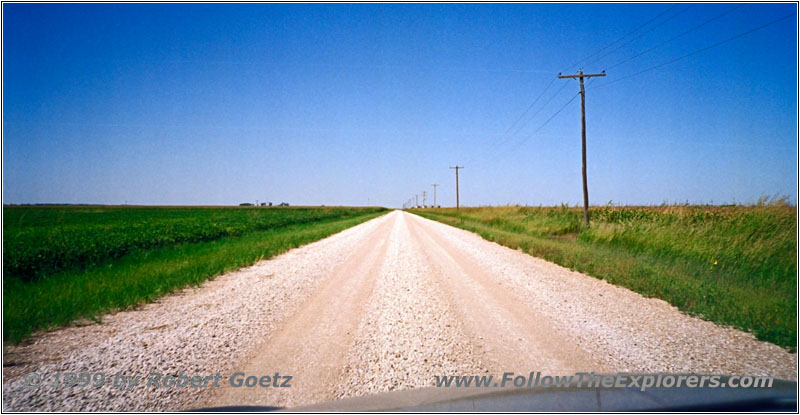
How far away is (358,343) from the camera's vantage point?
14.1 feet

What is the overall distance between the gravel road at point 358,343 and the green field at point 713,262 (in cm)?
62

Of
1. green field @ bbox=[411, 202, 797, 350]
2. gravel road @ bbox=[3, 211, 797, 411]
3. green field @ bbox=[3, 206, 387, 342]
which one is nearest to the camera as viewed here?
gravel road @ bbox=[3, 211, 797, 411]

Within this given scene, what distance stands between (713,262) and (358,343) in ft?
33.2

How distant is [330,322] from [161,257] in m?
9.33

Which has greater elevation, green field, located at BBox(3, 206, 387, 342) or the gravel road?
green field, located at BBox(3, 206, 387, 342)

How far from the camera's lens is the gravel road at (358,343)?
3.25 metres

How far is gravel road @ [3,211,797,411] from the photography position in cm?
325

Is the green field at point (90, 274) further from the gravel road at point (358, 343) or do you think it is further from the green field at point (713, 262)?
the green field at point (713, 262)

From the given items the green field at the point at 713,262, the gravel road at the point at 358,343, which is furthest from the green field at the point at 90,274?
the green field at the point at 713,262

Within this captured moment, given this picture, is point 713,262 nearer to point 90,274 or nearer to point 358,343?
point 358,343

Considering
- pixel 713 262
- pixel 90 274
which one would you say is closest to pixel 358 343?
pixel 90 274

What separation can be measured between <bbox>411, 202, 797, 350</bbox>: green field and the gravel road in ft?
2.02

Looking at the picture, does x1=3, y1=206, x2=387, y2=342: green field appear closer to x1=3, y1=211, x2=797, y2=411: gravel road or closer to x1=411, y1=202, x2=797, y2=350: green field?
x1=3, y1=211, x2=797, y2=411: gravel road

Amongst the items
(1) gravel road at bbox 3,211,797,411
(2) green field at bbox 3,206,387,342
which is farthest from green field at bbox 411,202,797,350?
(2) green field at bbox 3,206,387,342
